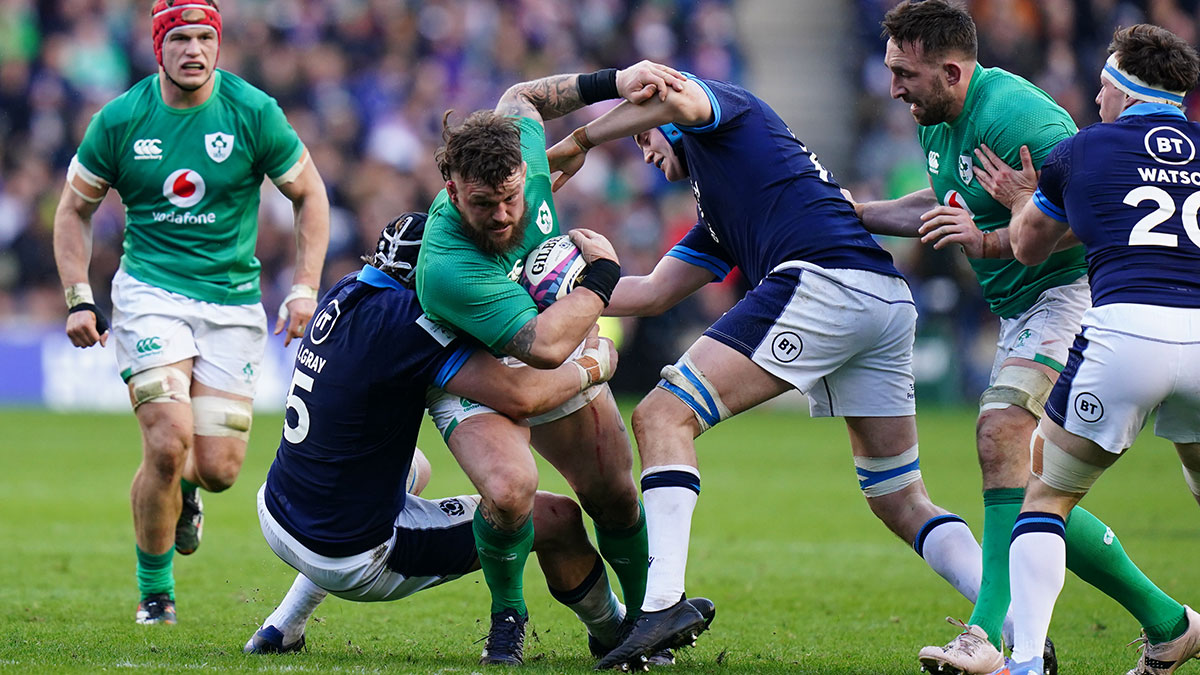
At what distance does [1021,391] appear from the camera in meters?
5.80

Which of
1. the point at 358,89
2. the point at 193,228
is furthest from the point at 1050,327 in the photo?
the point at 358,89

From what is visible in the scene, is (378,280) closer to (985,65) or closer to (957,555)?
(957,555)

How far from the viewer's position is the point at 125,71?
20.1 metres

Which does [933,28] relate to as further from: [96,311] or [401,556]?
[96,311]

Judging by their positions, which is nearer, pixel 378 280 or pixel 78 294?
pixel 378 280

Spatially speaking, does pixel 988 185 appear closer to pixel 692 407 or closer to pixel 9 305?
pixel 692 407

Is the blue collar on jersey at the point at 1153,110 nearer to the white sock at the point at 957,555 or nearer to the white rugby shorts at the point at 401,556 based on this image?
the white sock at the point at 957,555

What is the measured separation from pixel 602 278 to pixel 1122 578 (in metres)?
2.36

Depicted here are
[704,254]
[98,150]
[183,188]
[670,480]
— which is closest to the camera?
[670,480]

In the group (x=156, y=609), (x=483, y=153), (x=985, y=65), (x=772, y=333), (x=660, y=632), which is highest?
(x=483, y=153)

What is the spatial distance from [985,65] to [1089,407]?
1556 centimetres

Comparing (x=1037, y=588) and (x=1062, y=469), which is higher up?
(x=1062, y=469)

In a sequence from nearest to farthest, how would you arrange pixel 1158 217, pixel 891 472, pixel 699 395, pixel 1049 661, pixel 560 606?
pixel 1158 217 → pixel 699 395 → pixel 1049 661 → pixel 891 472 → pixel 560 606

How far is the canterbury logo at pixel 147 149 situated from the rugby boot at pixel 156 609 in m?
2.22
